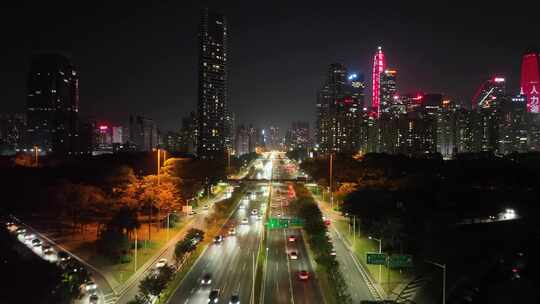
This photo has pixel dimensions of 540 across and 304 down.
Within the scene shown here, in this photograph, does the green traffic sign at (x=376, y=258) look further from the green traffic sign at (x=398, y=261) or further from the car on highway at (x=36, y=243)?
the car on highway at (x=36, y=243)

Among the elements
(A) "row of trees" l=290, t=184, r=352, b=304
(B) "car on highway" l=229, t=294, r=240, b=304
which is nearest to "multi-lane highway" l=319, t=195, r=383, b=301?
(A) "row of trees" l=290, t=184, r=352, b=304

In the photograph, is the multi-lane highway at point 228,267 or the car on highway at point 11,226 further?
the car on highway at point 11,226

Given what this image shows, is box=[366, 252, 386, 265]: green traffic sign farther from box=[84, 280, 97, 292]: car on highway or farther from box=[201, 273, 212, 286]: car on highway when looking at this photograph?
box=[84, 280, 97, 292]: car on highway

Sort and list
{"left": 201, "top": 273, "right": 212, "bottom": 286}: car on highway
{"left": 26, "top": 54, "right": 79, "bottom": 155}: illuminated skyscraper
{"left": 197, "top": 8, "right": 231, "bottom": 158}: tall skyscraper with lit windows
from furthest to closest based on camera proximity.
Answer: {"left": 197, "top": 8, "right": 231, "bottom": 158}: tall skyscraper with lit windows, {"left": 26, "top": 54, "right": 79, "bottom": 155}: illuminated skyscraper, {"left": 201, "top": 273, "right": 212, "bottom": 286}: car on highway

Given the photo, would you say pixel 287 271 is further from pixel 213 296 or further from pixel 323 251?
pixel 213 296

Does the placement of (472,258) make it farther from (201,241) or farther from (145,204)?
(145,204)

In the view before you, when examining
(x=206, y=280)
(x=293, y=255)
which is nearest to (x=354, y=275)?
(x=293, y=255)

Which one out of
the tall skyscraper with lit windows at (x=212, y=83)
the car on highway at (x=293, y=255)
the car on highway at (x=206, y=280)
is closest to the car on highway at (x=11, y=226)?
the car on highway at (x=206, y=280)

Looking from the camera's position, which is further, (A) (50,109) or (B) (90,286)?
(A) (50,109)
